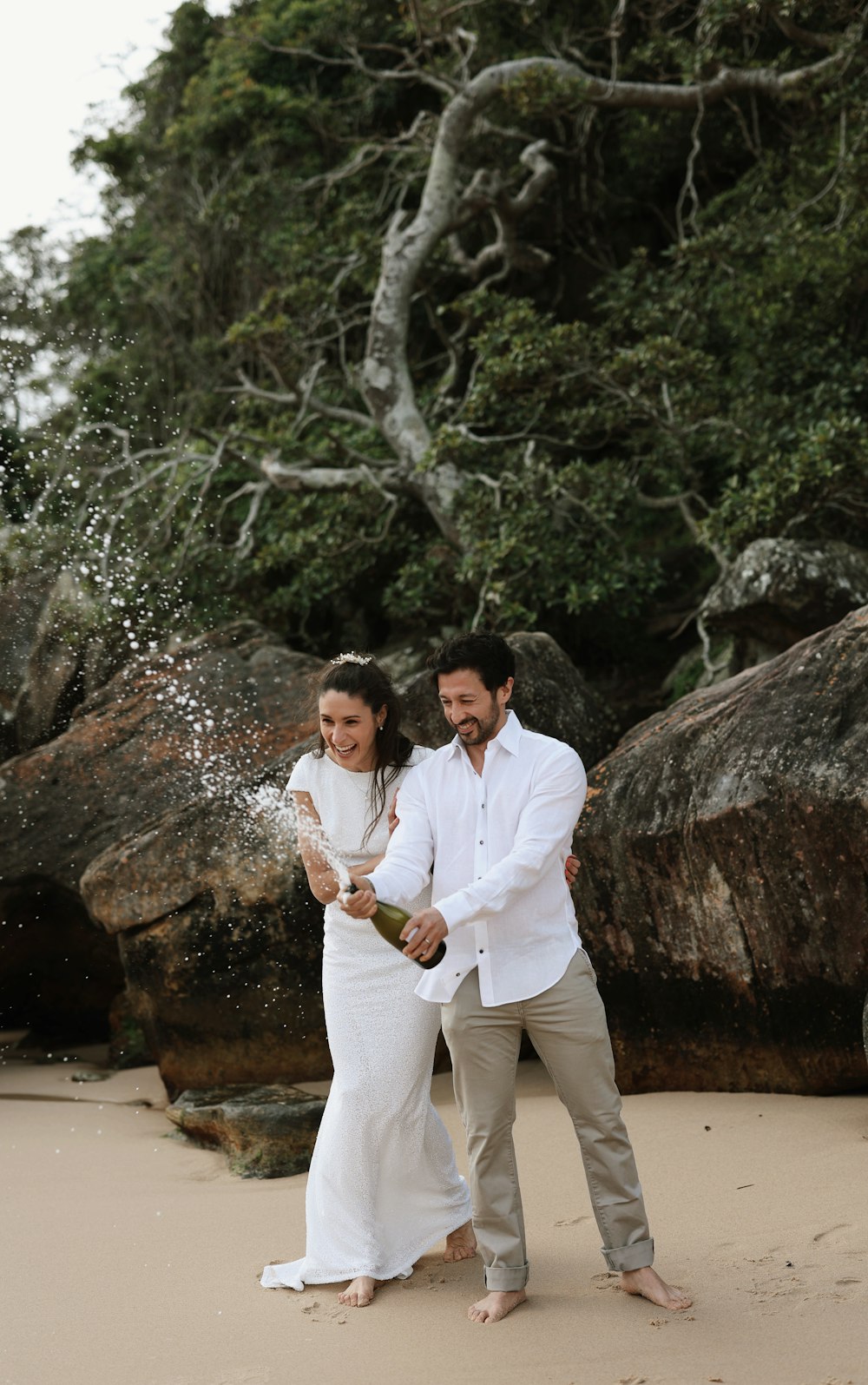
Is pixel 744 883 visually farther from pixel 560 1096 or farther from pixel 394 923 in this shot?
pixel 394 923

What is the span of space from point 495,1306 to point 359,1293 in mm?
411

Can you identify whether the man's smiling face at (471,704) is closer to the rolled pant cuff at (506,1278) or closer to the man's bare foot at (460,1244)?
the rolled pant cuff at (506,1278)

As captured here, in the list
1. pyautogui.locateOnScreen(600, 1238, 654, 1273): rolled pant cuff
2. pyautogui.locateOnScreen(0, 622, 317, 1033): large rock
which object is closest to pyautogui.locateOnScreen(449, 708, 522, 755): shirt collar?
pyautogui.locateOnScreen(600, 1238, 654, 1273): rolled pant cuff

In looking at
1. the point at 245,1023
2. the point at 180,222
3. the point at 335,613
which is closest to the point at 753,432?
the point at 335,613

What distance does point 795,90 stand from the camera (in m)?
10.0

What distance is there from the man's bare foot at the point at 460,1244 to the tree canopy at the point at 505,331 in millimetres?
5688

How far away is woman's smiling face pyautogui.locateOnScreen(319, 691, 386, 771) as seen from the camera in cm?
364

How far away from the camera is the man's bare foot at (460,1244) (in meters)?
3.69

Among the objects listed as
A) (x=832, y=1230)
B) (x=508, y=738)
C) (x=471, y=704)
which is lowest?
(x=832, y=1230)

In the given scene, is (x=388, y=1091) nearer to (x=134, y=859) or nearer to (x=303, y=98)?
(x=134, y=859)

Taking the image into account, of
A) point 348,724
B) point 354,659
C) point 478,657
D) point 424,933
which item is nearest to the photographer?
point 424,933

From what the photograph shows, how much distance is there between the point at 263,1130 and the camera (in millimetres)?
5012

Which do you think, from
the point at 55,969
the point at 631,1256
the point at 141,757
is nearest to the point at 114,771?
the point at 141,757

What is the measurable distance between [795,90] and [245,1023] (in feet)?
27.7
